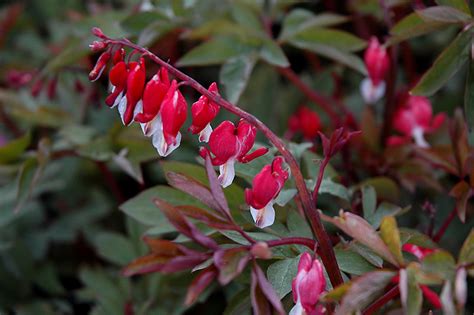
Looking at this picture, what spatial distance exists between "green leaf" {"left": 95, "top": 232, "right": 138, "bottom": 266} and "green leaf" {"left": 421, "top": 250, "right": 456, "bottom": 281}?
35.7 inches

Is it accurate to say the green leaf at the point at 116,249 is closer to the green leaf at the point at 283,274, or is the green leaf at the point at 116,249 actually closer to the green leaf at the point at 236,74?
the green leaf at the point at 236,74

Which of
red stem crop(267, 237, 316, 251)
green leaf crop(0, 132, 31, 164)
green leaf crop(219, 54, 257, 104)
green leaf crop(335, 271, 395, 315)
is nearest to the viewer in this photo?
green leaf crop(335, 271, 395, 315)

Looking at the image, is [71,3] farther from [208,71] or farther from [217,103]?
[217,103]

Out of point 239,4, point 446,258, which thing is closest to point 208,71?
point 239,4

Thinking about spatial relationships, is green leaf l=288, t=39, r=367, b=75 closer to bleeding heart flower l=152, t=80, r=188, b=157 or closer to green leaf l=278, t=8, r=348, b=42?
green leaf l=278, t=8, r=348, b=42

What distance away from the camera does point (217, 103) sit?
98cm

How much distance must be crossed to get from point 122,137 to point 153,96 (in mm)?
673

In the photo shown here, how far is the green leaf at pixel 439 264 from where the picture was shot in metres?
0.83

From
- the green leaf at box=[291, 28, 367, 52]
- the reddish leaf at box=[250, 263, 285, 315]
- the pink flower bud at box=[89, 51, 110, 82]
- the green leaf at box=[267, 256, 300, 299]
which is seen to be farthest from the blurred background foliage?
the pink flower bud at box=[89, 51, 110, 82]

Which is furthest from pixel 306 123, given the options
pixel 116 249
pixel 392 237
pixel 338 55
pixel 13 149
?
pixel 392 237

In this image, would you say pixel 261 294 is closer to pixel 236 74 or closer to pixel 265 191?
pixel 265 191

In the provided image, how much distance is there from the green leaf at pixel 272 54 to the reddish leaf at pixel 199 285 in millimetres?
710

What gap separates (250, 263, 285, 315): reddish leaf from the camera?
843 millimetres

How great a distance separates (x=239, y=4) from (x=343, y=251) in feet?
2.80
